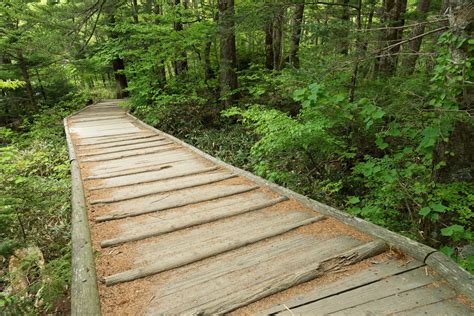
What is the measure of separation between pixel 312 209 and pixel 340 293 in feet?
4.71

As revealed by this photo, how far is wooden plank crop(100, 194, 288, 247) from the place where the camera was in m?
3.02

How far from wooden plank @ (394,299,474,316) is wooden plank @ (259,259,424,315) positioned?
13.6 inches

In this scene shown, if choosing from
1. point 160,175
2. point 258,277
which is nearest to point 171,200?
point 160,175

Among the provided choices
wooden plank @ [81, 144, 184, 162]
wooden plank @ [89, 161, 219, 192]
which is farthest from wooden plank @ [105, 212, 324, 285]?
wooden plank @ [81, 144, 184, 162]

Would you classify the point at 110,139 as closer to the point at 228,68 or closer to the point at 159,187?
the point at 228,68

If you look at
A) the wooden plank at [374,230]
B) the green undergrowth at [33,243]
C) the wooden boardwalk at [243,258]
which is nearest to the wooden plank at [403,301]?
the wooden boardwalk at [243,258]

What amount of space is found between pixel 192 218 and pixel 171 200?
644 millimetres

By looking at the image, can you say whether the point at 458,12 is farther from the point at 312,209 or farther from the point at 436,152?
the point at 312,209

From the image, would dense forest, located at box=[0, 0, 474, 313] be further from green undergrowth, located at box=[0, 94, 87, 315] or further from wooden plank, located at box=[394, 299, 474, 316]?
wooden plank, located at box=[394, 299, 474, 316]

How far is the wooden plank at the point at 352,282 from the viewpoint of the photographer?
206 cm

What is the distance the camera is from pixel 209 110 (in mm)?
10508

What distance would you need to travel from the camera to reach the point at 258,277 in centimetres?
233

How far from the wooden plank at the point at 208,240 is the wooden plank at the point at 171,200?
2.25 feet

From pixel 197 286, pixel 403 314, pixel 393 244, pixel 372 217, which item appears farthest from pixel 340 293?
pixel 372 217
